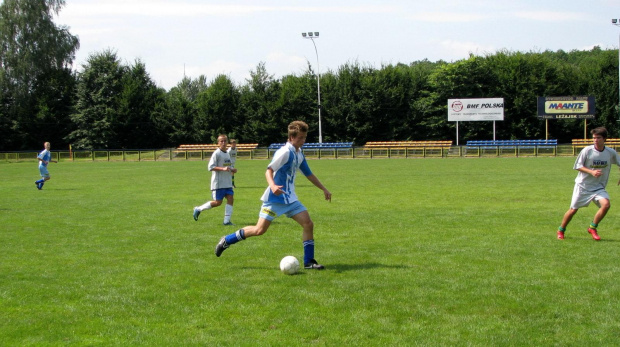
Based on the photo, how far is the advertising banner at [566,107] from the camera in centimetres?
4903

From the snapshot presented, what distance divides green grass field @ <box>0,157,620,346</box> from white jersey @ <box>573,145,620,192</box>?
90 centimetres

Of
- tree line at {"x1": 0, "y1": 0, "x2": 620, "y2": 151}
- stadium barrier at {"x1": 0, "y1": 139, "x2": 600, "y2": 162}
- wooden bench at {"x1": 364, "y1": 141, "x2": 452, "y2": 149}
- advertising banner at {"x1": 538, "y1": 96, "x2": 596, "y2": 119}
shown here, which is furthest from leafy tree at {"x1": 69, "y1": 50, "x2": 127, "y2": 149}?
advertising banner at {"x1": 538, "y1": 96, "x2": 596, "y2": 119}

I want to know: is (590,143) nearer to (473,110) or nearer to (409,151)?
(473,110)

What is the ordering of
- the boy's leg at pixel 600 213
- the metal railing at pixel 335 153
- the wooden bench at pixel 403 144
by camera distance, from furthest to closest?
1. the wooden bench at pixel 403 144
2. the metal railing at pixel 335 153
3. the boy's leg at pixel 600 213

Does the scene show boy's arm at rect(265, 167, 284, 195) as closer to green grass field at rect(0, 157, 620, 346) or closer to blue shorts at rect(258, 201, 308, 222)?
blue shorts at rect(258, 201, 308, 222)

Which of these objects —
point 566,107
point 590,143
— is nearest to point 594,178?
point 590,143

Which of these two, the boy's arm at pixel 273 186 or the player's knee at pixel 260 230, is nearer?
the boy's arm at pixel 273 186

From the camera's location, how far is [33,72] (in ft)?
187

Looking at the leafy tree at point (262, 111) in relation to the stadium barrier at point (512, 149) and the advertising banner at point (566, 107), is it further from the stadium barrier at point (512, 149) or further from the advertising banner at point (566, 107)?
the advertising banner at point (566, 107)

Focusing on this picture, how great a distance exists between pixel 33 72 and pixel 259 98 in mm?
22255

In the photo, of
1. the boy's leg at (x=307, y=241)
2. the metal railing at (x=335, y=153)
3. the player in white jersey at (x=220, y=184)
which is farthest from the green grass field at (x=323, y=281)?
the metal railing at (x=335, y=153)

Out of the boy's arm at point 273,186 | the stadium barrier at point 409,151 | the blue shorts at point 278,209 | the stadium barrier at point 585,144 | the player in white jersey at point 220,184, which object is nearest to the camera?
the boy's arm at point 273,186

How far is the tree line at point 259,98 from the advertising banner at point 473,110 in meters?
4.72

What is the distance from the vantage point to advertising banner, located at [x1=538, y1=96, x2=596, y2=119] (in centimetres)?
4903
